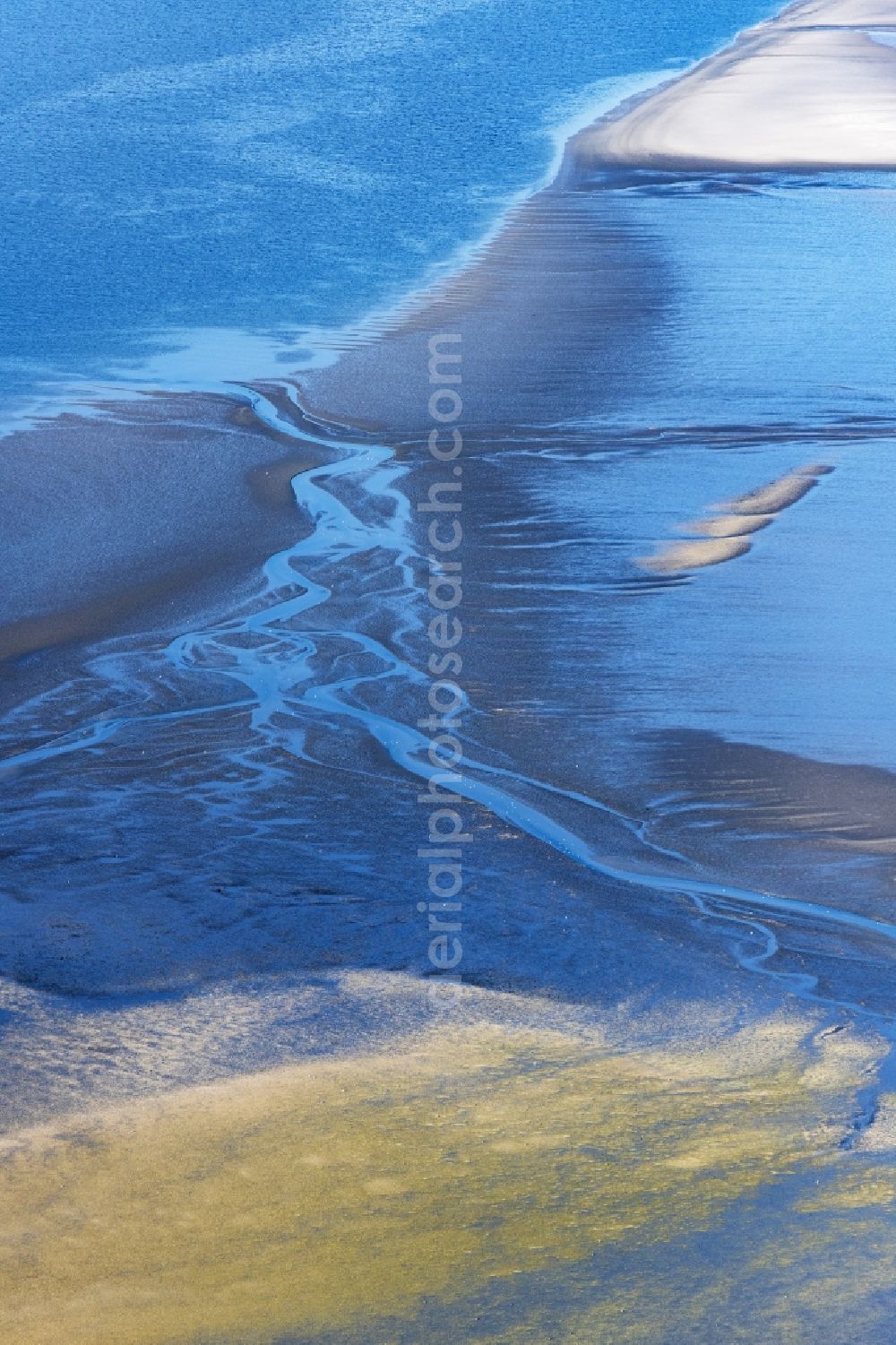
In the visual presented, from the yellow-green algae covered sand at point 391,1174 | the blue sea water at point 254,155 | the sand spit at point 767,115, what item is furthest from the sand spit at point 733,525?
the sand spit at point 767,115

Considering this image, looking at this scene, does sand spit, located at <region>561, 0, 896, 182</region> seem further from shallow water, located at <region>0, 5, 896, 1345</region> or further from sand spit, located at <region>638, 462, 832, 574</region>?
sand spit, located at <region>638, 462, 832, 574</region>

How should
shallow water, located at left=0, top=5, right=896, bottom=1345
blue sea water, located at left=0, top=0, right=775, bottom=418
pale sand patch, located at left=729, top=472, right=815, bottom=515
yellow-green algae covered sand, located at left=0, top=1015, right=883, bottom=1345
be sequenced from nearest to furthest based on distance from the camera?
yellow-green algae covered sand, located at left=0, top=1015, right=883, bottom=1345 < shallow water, located at left=0, top=5, right=896, bottom=1345 < pale sand patch, located at left=729, top=472, right=815, bottom=515 < blue sea water, located at left=0, top=0, right=775, bottom=418

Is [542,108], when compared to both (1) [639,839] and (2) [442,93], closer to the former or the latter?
(2) [442,93]

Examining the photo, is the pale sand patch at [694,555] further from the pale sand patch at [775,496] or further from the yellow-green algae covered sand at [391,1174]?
the yellow-green algae covered sand at [391,1174]

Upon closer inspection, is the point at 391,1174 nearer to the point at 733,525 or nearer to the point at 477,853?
the point at 477,853

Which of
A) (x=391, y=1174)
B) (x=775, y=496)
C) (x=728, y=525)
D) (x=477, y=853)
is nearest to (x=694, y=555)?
(x=728, y=525)

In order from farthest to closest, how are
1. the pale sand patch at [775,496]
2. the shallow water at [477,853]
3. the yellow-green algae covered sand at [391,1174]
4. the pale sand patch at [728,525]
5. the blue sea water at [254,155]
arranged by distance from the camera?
the blue sea water at [254,155], the pale sand patch at [775,496], the pale sand patch at [728,525], the shallow water at [477,853], the yellow-green algae covered sand at [391,1174]

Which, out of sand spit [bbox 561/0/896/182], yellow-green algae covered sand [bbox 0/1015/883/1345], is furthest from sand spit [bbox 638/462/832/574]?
sand spit [bbox 561/0/896/182]
